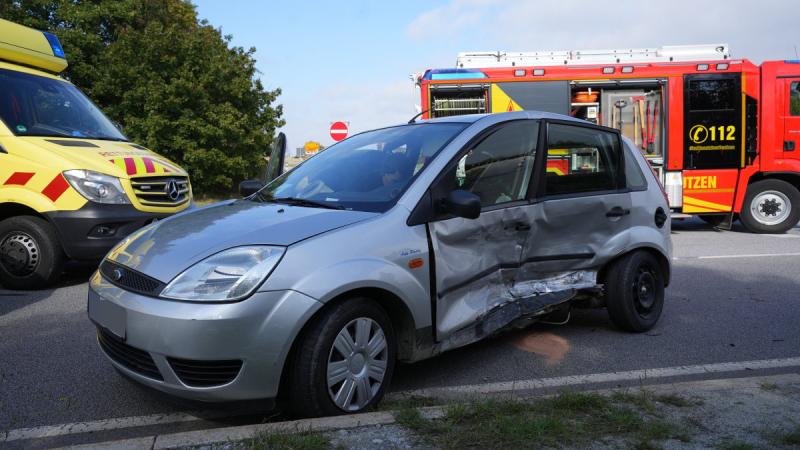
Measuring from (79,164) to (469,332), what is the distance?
444 centimetres

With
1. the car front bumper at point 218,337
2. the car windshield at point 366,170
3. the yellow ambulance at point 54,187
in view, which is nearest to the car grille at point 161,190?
the yellow ambulance at point 54,187

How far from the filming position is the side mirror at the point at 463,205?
133 inches

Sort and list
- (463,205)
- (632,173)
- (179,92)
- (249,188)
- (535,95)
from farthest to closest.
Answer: (179,92), (535,95), (632,173), (249,188), (463,205)

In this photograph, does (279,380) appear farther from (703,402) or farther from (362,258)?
(703,402)

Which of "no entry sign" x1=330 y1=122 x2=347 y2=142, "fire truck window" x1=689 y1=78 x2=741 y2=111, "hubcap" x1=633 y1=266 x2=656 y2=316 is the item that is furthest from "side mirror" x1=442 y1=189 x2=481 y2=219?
"no entry sign" x1=330 y1=122 x2=347 y2=142

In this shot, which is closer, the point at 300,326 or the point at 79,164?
the point at 300,326

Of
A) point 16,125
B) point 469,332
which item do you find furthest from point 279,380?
point 16,125

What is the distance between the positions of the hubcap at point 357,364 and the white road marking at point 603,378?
0.44 m

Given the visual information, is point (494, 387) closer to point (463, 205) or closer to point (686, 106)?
point (463, 205)

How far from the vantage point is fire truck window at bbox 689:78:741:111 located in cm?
1079

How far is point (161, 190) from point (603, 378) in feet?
16.3

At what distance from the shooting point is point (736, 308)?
5.72 metres

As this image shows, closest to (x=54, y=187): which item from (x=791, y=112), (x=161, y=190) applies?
(x=161, y=190)

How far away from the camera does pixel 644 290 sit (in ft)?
15.9
